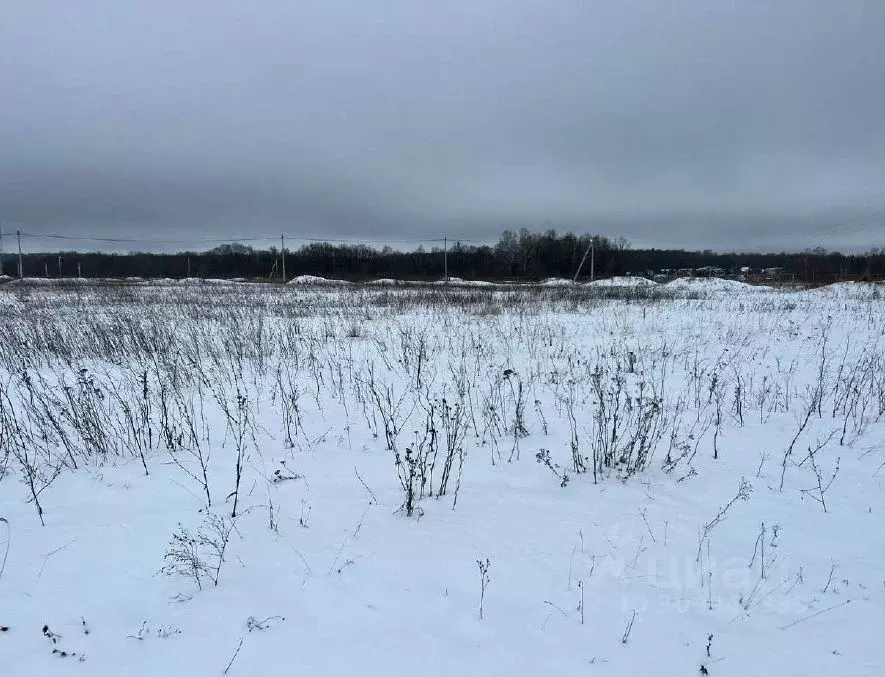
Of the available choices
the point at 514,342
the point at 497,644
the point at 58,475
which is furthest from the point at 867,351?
the point at 58,475

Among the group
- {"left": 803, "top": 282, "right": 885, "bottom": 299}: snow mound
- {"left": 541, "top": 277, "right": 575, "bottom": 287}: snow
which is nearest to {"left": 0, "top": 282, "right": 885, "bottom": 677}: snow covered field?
{"left": 803, "top": 282, "right": 885, "bottom": 299}: snow mound

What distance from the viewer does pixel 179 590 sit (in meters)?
2.33

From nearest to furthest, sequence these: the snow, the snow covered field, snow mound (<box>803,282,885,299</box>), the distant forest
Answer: the snow covered field
snow mound (<box>803,282,885,299</box>)
the snow
the distant forest

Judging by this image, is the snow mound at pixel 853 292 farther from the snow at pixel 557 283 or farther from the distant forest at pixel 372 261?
the distant forest at pixel 372 261

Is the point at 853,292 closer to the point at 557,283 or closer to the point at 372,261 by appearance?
the point at 557,283

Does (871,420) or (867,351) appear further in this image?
(867,351)

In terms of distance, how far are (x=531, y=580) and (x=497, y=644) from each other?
0.46m

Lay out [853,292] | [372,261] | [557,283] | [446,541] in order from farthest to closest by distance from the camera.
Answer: [372,261] < [557,283] < [853,292] < [446,541]

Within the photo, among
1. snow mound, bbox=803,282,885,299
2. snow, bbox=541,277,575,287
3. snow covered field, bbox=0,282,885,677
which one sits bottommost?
snow covered field, bbox=0,282,885,677

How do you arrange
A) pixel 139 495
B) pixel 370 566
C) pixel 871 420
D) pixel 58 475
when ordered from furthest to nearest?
1. pixel 871 420
2. pixel 58 475
3. pixel 139 495
4. pixel 370 566

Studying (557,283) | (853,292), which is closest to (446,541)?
(853,292)

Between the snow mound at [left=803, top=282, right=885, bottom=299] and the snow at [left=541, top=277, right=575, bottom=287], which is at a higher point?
the snow at [left=541, top=277, right=575, bottom=287]

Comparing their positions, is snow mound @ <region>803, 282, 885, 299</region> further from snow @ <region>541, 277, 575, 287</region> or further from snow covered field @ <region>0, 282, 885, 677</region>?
snow covered field @ <region>0, 282, 885, 677</region>

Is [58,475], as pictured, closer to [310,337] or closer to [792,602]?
[792,602]
